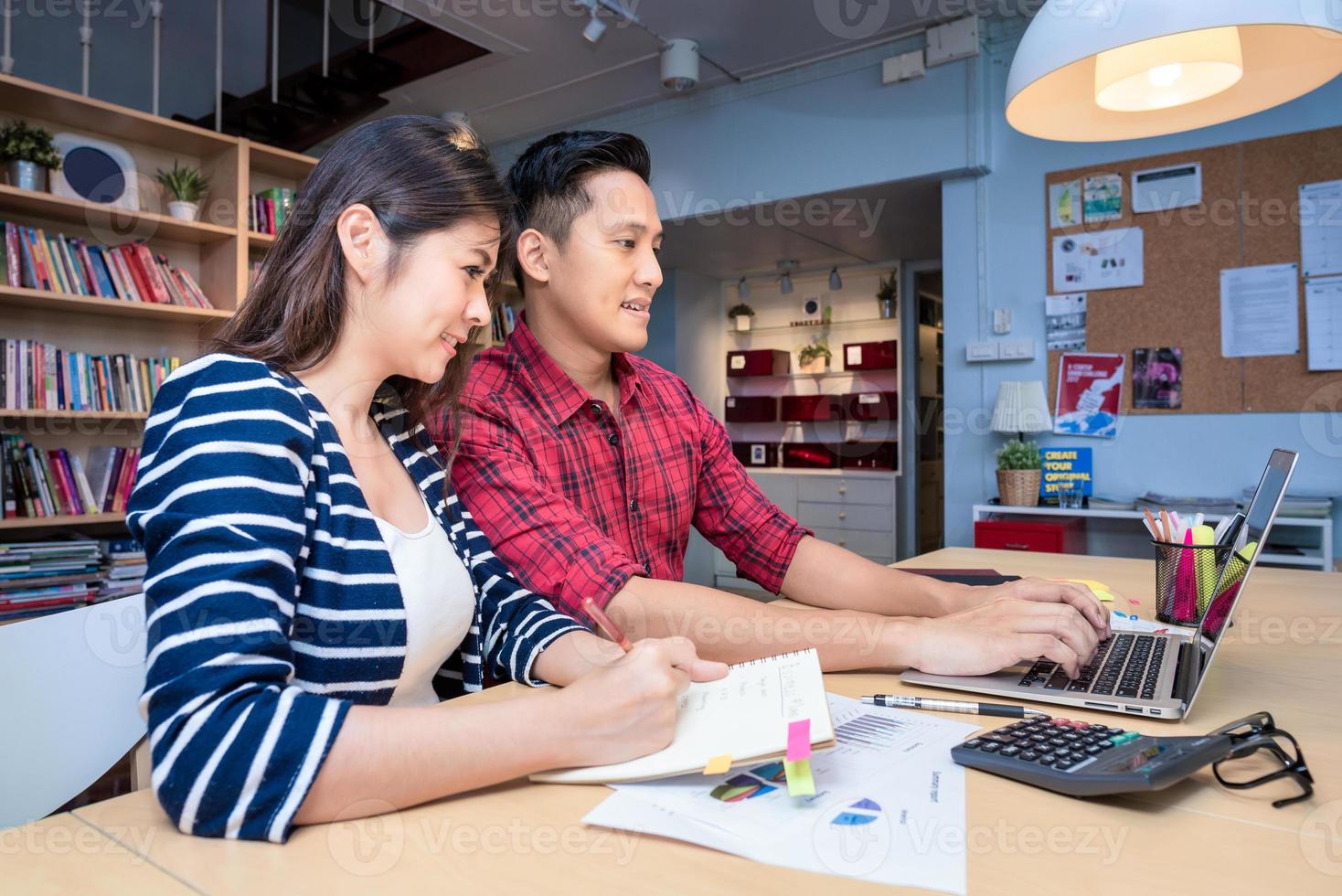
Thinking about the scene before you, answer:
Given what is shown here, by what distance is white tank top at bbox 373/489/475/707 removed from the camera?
3.02 feet

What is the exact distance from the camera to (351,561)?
863mm

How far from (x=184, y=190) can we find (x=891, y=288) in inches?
162

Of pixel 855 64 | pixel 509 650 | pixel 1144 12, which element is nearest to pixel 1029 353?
pixel 855 64

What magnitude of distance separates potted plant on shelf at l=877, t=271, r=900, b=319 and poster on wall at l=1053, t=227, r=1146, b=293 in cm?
205

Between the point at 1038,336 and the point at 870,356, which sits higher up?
the point at 870,356

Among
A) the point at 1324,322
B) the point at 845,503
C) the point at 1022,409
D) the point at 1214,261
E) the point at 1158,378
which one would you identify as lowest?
the point at 845,503

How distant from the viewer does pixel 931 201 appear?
4336 mm

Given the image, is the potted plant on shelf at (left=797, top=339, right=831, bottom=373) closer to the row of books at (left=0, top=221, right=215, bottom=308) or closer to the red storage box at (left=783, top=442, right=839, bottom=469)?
the red storage box at (left=783, top=442, right=839, bottom=469)

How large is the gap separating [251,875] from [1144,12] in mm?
1324

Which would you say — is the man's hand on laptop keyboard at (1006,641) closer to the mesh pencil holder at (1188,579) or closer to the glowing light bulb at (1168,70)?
the mesh pencil holder at (1188,579)

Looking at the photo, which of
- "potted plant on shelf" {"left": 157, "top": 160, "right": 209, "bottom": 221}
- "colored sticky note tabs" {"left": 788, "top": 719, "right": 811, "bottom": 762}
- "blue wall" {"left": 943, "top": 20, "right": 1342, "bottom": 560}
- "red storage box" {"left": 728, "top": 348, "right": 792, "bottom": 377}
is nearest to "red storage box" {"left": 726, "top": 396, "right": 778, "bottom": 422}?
"red storage box" {"left": 728, "top": 348, "right": 792, "bottom": 377}

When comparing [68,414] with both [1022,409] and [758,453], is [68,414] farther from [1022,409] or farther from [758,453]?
[758,453]

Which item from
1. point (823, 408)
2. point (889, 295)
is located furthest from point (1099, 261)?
point (823, 408)

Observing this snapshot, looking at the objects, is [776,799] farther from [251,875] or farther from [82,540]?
[82,540]
